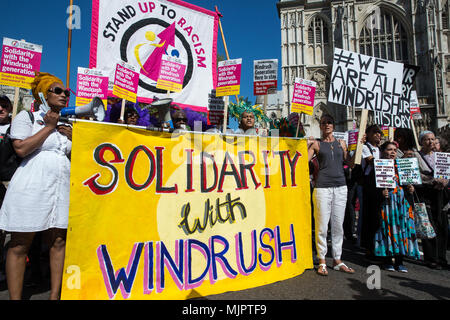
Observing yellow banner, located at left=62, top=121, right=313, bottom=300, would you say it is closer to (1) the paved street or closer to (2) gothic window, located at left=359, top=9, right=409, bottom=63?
(1) the paved street

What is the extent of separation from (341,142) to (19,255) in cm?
368

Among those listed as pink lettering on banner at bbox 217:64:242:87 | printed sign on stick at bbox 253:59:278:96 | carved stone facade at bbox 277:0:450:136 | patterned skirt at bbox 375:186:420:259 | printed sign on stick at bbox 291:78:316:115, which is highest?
carved stone facade at bbox 277:0:450:136

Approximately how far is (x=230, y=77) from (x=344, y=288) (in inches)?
116

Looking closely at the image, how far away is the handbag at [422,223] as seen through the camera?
11.7 feet

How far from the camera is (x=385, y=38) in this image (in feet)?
96.3

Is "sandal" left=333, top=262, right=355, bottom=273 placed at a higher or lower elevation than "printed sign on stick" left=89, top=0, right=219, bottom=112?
lower

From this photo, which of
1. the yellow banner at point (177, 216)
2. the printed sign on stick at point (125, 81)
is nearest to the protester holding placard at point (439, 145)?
the yellow banner at point (177, 216)

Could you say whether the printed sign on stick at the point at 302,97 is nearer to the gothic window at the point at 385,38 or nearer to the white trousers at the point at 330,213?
the white trousers at the point at 330,213

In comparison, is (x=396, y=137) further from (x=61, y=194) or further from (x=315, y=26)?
(x=315, y=26)

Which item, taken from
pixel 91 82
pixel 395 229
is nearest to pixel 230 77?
pixel 91 82

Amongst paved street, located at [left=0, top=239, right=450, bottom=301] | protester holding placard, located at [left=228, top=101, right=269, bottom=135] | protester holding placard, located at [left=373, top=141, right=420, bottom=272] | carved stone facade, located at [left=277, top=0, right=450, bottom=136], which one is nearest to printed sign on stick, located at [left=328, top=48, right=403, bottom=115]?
protester holding placard, located at [left=373, top=141, right=420, bottom=272]

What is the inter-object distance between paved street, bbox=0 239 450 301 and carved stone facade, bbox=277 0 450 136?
25633 millimetres

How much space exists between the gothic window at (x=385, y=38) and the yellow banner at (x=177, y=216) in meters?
32.5

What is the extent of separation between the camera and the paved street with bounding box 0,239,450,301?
8.46ft
